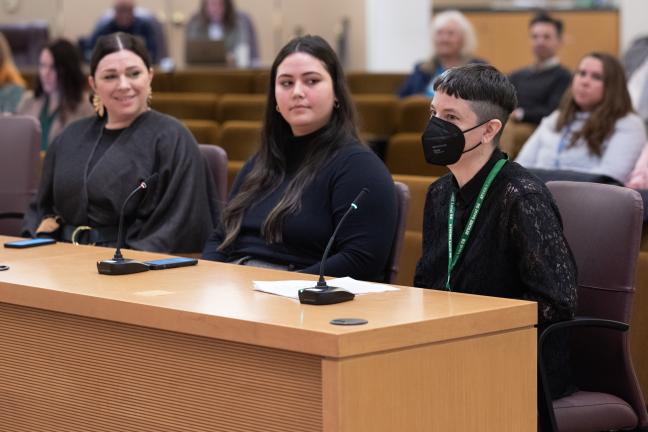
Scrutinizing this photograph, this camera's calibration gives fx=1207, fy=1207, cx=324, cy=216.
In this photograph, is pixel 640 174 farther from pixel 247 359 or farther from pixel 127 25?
pixel 127 25

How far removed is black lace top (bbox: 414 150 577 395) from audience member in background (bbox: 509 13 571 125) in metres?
4.08

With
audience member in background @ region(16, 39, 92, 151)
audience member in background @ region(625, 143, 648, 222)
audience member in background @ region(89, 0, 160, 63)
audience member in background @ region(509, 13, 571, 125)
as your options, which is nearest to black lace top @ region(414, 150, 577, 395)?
audience member in background @ region(625, 143, 648, 222)

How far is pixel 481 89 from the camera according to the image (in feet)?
9.39

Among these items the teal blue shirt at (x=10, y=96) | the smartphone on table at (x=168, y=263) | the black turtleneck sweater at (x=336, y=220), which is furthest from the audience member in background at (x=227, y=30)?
the smartphone on table at (x=168, y=263)

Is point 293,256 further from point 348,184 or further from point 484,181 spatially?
point 484,181

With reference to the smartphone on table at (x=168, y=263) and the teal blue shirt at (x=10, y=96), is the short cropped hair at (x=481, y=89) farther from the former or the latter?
the teal blue shirt at (x=10, y=96)

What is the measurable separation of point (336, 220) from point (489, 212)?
660mm

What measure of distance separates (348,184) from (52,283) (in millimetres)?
931

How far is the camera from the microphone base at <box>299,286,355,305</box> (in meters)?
2.48

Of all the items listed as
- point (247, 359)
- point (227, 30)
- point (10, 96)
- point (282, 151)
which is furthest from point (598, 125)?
point (227, 30)

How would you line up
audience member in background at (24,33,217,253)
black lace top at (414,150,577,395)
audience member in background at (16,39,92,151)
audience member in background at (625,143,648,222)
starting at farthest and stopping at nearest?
1. audience member in background at (16,39,92,151)
2. audience member in background at (625,143,648,222)
3. audience member in background at (24,33,217,253)
4. black lace top at (414,150,577,395)

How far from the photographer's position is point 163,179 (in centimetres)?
405

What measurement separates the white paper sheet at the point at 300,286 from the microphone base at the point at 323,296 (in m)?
0.07

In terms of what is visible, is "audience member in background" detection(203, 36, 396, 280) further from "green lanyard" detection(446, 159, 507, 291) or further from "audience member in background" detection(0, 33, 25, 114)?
"audience member in background" detection(0, 33, 25, 114)
